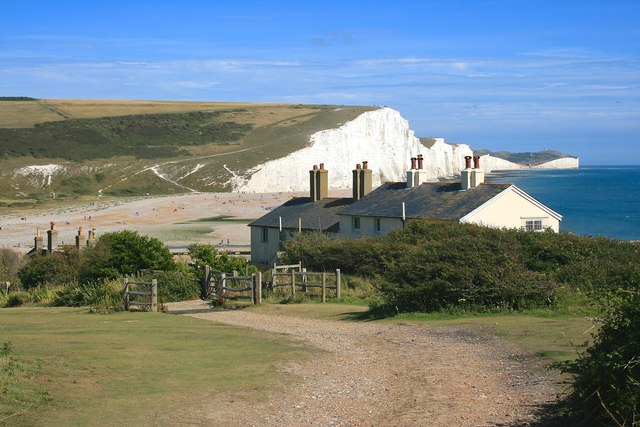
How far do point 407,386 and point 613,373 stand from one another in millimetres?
4652

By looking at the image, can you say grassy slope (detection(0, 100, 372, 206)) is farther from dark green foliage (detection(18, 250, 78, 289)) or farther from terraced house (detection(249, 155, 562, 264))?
dark green foliage (detection(18, 250, 78, 289))

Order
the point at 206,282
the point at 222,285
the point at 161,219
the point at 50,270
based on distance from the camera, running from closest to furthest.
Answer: the point at 222,285
the point at 206,282
the point at 50,270
the point at 161,219

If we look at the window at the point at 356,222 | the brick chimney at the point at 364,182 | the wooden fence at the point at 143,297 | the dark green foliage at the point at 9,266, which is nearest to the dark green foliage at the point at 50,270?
the dark green foliage at the point at 9,266

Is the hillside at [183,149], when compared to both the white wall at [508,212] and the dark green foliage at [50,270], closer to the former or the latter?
the dark green foliage at [50,270]

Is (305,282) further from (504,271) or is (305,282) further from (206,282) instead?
(504,271)

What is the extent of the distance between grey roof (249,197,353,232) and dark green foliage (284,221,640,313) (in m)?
17.7

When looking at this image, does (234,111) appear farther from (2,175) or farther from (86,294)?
(86,294)

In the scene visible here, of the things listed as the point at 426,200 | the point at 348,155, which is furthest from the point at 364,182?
the point at 348,155

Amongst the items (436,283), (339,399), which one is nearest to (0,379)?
(339,399)

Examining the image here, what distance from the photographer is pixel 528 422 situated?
10.1 m

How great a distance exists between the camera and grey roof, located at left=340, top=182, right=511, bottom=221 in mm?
37844

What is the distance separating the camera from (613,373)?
8688mm

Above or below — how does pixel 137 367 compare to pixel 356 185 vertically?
below

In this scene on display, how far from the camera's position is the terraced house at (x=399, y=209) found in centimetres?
3803
